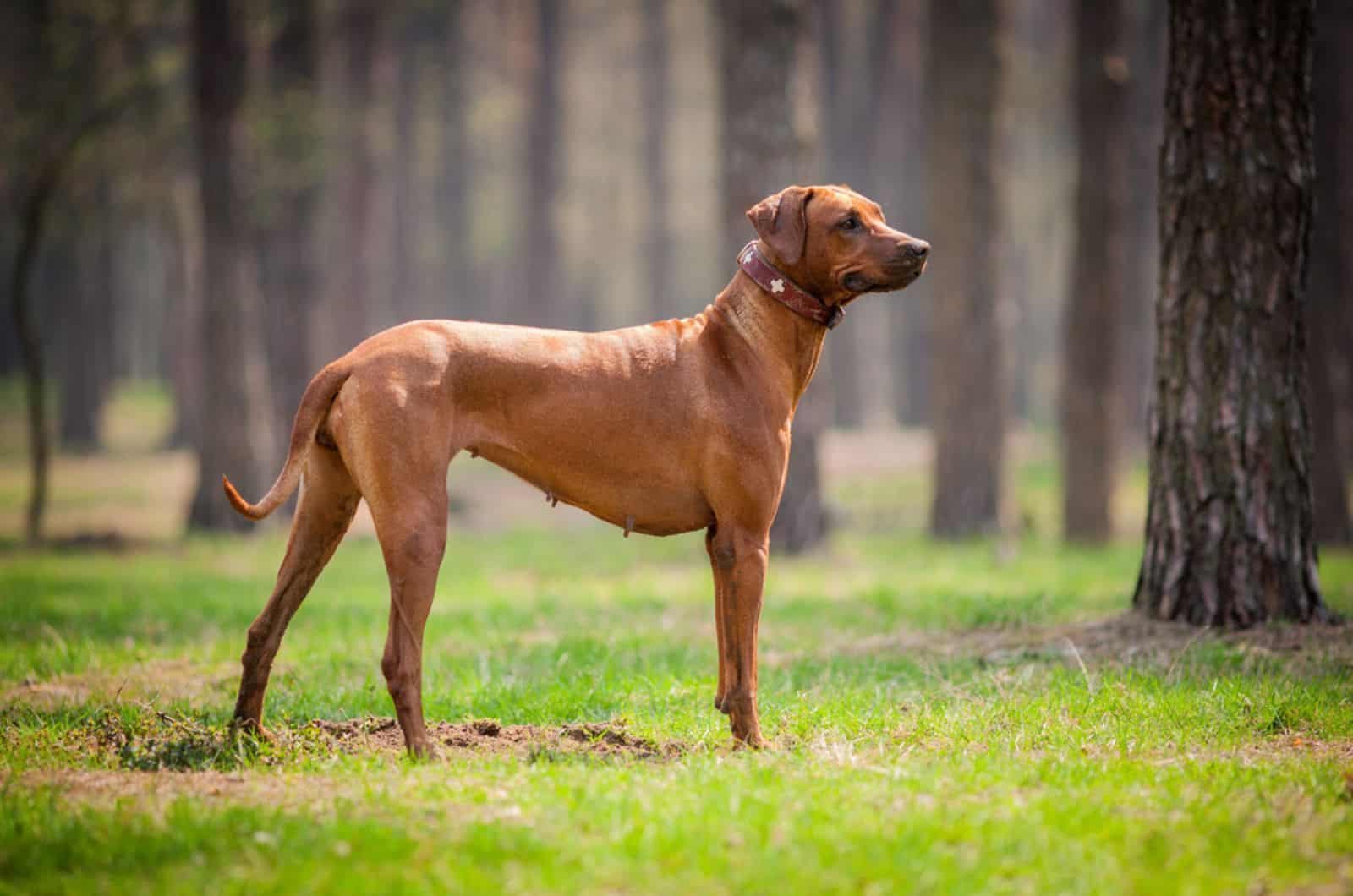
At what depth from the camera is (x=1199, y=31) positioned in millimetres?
6977

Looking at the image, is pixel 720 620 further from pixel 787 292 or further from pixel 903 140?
pixel 903 140

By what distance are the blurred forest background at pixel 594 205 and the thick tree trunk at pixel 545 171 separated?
86mm

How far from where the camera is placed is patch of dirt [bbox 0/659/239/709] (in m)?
6.04

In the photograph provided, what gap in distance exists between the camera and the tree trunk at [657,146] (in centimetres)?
3659

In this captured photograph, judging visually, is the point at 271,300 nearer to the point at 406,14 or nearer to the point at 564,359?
the point at 406,14

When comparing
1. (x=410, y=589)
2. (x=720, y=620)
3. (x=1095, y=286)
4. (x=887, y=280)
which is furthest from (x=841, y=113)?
(x=410, y=589)

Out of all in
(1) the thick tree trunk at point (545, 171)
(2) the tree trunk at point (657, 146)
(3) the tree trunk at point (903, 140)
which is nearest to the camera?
(1) the thick tree trunk at point (545, 171)

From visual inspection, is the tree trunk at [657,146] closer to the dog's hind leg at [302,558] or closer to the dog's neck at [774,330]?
the dog's neck at [774,330]

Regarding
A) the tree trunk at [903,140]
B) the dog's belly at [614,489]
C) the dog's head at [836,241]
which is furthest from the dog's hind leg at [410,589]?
the tree trunk at [903,140]

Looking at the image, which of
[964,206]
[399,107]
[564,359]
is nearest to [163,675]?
[564,359]

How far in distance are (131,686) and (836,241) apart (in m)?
4.23

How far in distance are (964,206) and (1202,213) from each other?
23.9 feet

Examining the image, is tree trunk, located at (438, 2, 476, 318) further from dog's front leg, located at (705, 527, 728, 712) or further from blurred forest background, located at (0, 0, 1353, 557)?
dog's front leg, located at (705, 527, 728, 712)

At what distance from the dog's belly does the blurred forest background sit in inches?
270
